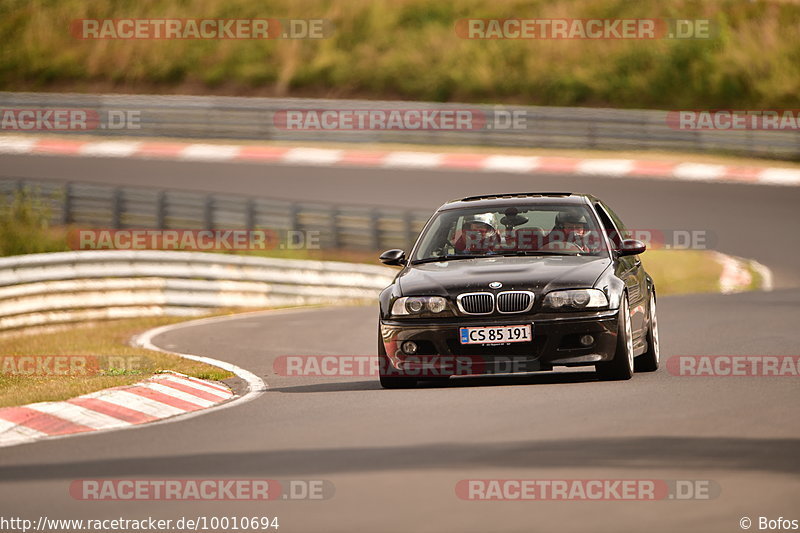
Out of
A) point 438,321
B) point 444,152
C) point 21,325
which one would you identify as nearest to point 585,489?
point 438,321

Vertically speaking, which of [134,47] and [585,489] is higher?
[134,47]

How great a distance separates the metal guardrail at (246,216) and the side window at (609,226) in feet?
42.6

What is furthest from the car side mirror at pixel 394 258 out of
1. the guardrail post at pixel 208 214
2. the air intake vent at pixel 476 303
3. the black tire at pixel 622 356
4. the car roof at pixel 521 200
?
the guardrail post at pixel 208 214

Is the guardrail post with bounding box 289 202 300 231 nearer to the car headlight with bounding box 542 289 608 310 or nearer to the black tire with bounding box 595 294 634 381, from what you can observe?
the black tire with bounding box 595 294 634 381

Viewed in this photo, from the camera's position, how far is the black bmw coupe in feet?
34.5

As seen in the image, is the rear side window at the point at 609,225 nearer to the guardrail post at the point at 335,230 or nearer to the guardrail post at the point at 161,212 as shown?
the guardrail post at the point at 335,230

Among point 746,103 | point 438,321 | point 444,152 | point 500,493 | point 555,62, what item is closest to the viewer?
point 500,493

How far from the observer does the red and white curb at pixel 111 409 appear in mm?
9469

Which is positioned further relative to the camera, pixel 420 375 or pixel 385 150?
pixel 385 150

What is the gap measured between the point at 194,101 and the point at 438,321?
28.8 m

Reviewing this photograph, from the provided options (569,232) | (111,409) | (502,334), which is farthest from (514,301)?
(111,409)

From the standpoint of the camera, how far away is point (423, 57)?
43094 mm

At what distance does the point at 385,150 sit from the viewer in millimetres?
36062

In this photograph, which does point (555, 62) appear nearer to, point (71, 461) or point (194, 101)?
point (194, 101)
